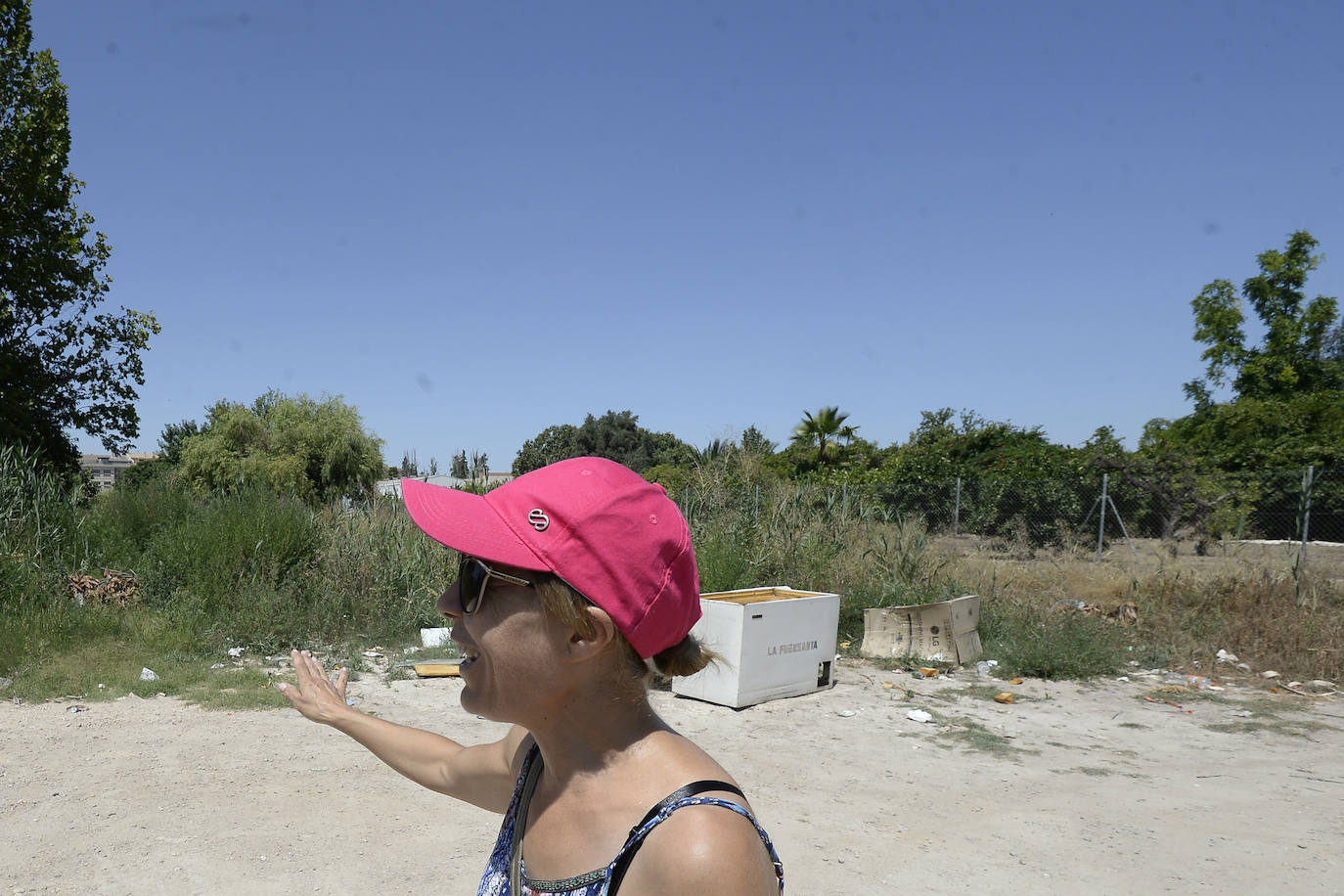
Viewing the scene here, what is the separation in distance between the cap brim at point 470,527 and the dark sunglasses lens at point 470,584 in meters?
0.03

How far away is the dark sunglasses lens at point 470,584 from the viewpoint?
1.35 meters

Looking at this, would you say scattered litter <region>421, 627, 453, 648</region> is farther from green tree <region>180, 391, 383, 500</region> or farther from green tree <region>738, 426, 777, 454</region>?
green tree <region>180, 391, 383, 500</region>

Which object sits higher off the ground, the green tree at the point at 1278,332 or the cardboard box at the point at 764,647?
the green tree at the point at 1278,332

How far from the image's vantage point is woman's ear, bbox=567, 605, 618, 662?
4.17ft

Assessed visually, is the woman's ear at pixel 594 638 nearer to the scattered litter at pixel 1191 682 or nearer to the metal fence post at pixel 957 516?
the scattered litter at pixel 1191 682

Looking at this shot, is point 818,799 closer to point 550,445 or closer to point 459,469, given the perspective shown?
point 459,469

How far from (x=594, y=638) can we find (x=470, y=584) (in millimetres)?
214

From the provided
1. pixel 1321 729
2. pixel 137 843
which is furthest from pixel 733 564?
pixel 137 843

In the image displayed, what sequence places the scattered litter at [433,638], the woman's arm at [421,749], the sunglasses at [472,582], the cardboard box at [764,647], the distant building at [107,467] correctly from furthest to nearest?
the distant building at [107,467], the scattered litter at [433,638], the cardboard box at [764,647], the woman's arm at [421,749], the sunglasses at [472,582]

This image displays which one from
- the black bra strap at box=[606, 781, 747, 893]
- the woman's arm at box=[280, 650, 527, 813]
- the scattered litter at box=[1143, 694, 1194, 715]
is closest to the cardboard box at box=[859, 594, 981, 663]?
the scattered litter at box=[1143, 694, 1194, 715]

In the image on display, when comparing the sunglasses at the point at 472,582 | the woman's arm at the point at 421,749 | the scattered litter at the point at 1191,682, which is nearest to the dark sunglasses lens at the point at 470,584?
the sunglasses at the point at 472,582

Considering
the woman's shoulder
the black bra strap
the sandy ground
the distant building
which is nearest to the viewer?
the woman's shoulder

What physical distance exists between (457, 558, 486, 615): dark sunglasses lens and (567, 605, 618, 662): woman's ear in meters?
0.16

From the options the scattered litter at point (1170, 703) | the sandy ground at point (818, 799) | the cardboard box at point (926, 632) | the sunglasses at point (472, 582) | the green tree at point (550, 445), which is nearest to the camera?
the sunglasses at point (472, 582)
